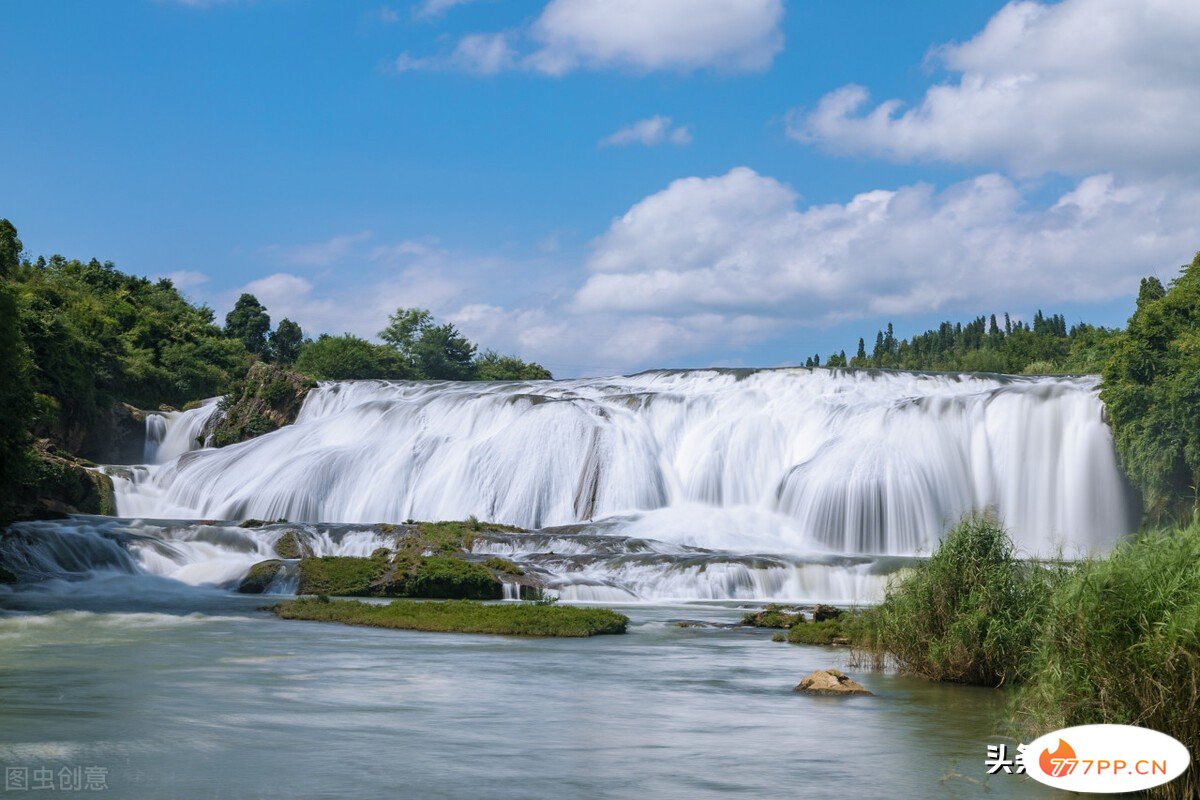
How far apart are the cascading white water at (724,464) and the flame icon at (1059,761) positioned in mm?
29777

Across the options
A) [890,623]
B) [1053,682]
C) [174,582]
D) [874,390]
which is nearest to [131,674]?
[890,623]

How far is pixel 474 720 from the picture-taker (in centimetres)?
1448

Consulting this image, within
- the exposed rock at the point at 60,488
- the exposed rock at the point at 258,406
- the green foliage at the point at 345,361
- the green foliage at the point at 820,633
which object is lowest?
the green foliage at the point at 820,633

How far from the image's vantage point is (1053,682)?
10.8m

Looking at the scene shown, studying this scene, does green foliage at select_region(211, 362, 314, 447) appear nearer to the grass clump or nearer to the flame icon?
the grass clump

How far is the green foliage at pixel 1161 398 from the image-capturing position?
3916 centimetres

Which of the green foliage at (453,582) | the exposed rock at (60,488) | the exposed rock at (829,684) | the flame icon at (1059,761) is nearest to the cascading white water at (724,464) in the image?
the exposed rock at (60,488)

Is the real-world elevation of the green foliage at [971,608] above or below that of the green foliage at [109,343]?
below

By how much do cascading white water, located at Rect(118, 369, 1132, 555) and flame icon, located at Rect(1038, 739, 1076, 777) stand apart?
97.7ft

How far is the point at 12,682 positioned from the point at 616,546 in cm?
2148

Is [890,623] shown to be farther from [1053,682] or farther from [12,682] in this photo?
[12,682]

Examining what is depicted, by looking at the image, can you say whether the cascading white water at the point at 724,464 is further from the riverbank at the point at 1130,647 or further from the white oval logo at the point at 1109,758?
the white oval logo at the point at 1109,758

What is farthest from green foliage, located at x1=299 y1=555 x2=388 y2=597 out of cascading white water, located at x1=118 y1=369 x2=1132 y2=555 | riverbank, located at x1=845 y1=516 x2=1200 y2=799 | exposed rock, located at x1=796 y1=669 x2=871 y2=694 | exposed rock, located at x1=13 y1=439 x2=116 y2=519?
riverbank, located at x1=845 y1=516 x2=1200 y2=799

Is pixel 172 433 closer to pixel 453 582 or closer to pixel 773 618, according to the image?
pixel 453 582
